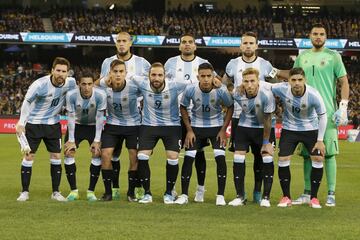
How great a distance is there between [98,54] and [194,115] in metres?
35.9

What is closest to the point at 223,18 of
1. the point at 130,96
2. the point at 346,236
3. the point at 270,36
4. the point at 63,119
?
the point at 270,36

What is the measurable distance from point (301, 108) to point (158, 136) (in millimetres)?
1972

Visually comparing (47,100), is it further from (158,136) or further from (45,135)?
(158,136)

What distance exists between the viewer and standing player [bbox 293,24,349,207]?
9336 mm

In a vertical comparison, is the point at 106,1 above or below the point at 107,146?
above

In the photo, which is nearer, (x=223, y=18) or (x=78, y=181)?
(x=78, y=181)

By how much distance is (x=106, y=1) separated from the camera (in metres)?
47.2

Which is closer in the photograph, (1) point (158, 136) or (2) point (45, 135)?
(1) point (158, 136)

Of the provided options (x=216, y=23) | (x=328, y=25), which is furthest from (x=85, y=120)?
(x=328, y=25)

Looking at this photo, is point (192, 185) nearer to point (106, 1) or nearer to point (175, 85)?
point (175, 85)

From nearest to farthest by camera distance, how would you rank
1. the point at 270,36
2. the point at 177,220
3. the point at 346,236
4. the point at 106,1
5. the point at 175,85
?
the point at 346,236 → the point at 177,220 → the point at 175,85 → the point at 270,36 → the point at 106,1

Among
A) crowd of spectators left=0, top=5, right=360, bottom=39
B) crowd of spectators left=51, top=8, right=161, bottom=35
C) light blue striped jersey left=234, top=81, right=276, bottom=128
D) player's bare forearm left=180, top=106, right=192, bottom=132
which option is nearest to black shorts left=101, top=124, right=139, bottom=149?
player's bare forearm left=180, top=106, right=192, bottom=132

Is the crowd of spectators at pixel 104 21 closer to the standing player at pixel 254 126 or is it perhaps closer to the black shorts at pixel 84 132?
the black shorts at pixel 84 132

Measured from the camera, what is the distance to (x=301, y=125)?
9258 mm
